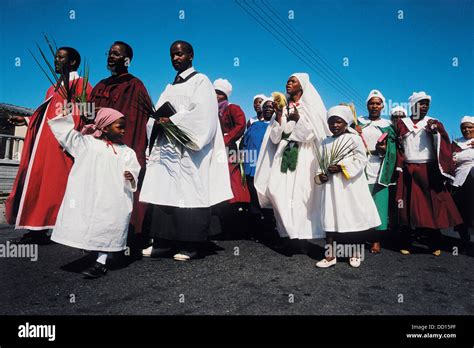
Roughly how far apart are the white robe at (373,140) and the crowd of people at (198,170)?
1cm

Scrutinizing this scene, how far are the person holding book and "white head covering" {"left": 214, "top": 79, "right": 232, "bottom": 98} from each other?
2.04 meters

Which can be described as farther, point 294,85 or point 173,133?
point 294,85

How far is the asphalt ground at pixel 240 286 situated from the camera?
2.39m

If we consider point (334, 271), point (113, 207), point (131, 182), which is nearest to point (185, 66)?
point (131, 182)

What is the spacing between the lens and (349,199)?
12.0ft

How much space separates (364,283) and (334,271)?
0.40 m

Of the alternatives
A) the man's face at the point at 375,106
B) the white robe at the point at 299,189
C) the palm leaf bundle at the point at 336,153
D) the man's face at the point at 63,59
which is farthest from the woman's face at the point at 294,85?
the man's face at the point at 63,59

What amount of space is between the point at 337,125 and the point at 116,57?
8.58ft

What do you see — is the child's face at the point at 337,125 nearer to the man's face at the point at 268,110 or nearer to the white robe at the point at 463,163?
the man's face at the point at 268,110

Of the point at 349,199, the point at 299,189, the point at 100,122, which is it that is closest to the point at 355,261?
A: the point at 349,199

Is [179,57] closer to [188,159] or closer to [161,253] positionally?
[188,159]
